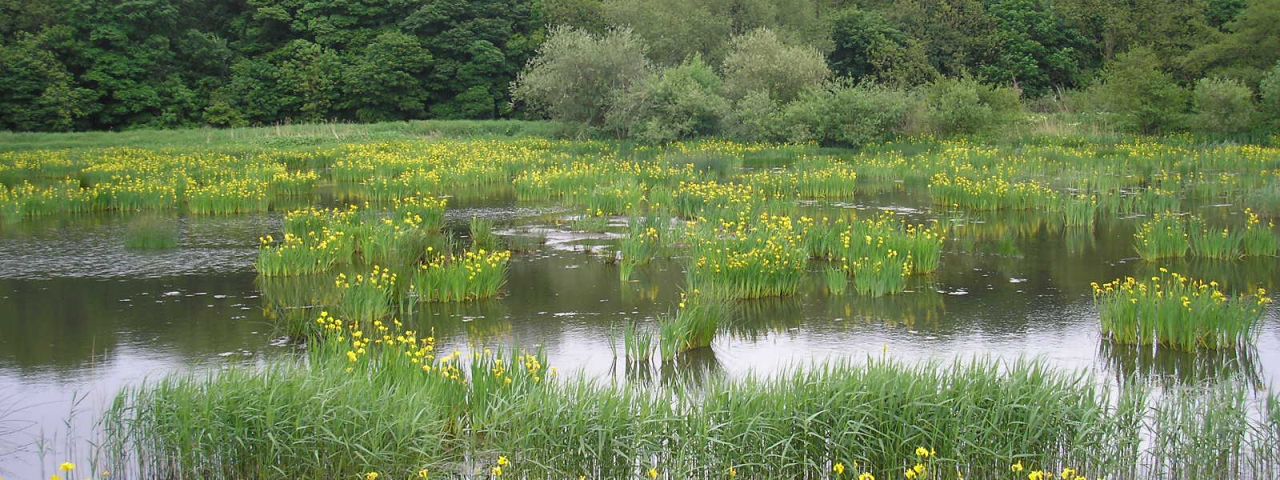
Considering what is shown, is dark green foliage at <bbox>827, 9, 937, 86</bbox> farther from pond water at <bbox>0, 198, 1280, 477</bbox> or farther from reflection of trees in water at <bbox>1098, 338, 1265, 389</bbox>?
reflection of trees in water at <bbox>1098, 338, 1265, 389</bbox>

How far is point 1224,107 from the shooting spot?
30.3m

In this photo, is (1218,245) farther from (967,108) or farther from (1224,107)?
(1224,107)

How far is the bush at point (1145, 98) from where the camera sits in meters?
32.0

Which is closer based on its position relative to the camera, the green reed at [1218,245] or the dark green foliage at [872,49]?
the green reed at [1218,245]

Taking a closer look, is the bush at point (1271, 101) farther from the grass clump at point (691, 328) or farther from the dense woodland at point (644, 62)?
the grass clump at point (691, 328)

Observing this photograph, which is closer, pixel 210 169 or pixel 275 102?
pixel 210 169

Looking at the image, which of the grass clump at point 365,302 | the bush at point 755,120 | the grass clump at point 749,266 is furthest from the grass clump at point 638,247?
the bush at point 755,120

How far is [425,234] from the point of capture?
14539 mm

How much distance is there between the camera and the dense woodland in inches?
1307

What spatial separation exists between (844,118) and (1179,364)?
74.3 ft

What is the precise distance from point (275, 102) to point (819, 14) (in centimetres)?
3028

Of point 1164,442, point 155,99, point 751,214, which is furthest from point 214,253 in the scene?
point 155,99

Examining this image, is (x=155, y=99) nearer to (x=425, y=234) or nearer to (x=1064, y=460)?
(x=425, y=234)

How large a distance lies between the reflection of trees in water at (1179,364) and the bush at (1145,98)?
25203mm
